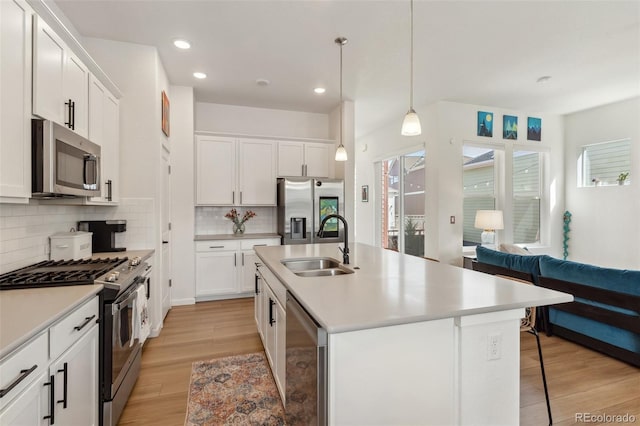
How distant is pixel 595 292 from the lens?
261 centimetres

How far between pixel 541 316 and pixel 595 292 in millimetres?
682

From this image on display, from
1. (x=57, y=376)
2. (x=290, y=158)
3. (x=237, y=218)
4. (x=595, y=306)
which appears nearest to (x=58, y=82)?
(x=57, y=376)

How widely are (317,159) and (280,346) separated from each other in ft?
11.6

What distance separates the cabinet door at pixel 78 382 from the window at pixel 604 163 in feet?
22.5

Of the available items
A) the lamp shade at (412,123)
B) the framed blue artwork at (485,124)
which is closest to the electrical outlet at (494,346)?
the lamp shade at (412,123)

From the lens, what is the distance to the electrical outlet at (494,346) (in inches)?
52.6

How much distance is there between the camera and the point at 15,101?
154 centimetres

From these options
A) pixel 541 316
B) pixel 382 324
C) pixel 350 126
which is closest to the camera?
pixel 382 324

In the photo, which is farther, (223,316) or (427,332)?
(223,316)

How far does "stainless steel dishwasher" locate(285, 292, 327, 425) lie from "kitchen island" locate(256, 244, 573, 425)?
0.04 m

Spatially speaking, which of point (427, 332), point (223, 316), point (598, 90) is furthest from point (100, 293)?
point (598, 90)

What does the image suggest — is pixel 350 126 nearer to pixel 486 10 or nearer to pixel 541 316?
pixel 486 10

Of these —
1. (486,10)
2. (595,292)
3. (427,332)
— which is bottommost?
(595,292)

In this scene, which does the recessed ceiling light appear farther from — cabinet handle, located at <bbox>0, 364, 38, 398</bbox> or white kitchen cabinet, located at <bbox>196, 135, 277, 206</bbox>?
cabinet handle, located at <bbox>0, 364, 38, 398</bbox>
